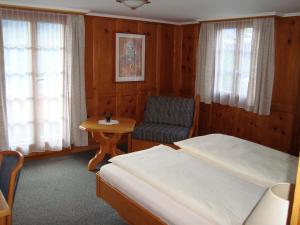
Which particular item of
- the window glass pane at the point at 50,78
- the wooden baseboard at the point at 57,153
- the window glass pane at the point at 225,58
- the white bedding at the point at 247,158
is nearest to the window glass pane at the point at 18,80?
the window glass pane at the point at 50,78

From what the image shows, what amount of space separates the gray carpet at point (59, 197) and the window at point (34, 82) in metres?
0.43

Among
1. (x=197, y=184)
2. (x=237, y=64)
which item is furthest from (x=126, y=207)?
(x=237, y=64)

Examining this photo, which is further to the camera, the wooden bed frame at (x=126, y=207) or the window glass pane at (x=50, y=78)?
the window glass pane at (x=50, y=78)

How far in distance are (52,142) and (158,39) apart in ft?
8.76

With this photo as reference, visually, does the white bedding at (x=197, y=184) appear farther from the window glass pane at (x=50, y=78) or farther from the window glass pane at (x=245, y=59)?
the window glass pane at (x=245, y=59)

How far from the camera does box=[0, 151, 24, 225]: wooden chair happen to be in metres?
1.99

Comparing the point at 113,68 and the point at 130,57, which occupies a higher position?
the point at 130,57

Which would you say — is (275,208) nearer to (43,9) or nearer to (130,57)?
(43,9)

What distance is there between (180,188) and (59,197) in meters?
1.72

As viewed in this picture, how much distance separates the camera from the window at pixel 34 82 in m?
4.20

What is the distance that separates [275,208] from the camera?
1095 mm

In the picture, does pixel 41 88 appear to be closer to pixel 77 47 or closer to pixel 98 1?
pixel 77 47

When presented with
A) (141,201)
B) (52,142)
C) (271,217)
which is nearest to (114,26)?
(52,142)

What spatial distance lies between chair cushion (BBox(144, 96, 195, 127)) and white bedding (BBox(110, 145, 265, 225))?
1855 millimetres
